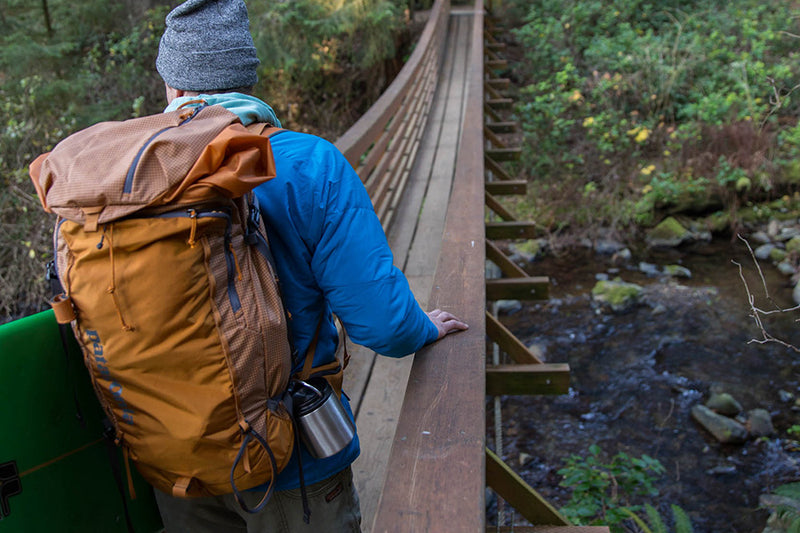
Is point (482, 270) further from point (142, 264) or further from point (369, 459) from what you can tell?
point (142, 264)

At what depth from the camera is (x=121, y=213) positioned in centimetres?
128

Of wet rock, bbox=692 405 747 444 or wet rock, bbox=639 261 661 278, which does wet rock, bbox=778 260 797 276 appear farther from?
wet rock, bbox=692 405 747 444

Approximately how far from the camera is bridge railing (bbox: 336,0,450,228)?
4121mm

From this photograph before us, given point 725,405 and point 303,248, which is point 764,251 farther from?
point 303,248

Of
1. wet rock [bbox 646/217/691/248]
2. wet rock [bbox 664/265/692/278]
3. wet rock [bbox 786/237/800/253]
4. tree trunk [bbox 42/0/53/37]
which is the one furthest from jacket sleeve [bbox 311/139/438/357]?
tree trunk [bbox 42/0/53/37]

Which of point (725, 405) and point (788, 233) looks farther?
point (788, 233)

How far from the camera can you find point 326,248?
5.07 feet

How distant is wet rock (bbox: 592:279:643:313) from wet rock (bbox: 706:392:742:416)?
2.17 metres

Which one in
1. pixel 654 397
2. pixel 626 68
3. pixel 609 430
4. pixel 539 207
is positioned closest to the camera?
pixel 609 430

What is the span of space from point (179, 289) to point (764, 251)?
968cm

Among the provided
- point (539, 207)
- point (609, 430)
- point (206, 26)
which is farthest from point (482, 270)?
point (539, 207)

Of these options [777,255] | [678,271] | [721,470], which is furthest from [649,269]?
[721,470]

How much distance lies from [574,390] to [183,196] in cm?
632

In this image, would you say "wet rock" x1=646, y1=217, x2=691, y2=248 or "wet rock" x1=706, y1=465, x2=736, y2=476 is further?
"wet rock" x1=646, y1=217, x2=691, y2=248
